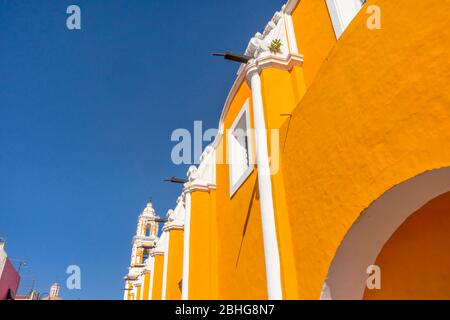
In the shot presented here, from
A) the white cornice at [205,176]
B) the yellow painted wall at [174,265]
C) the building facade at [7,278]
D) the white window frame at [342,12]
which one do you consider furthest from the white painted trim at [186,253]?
the building facade at [7,278]

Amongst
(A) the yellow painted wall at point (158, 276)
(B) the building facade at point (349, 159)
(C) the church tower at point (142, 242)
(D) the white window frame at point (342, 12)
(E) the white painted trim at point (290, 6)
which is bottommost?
(B) the building facade at point (349, 159)

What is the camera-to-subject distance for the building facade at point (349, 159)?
2.26 metres

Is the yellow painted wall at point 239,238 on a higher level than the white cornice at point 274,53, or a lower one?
lower

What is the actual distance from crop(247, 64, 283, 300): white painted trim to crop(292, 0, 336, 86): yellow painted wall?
84 centimetres

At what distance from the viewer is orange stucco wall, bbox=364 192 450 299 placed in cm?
341

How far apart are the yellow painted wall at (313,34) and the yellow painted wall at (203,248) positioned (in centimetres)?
405

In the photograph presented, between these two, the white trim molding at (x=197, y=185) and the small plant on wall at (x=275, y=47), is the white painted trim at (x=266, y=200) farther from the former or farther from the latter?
the white trim molding at (x=197, y=185)

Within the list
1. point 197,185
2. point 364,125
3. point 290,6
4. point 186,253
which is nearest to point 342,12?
point 290,6

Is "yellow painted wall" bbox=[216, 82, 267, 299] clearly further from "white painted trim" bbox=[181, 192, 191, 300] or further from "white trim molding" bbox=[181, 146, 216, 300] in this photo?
"white painted trim" bbox=[181, 192, 191, 300]

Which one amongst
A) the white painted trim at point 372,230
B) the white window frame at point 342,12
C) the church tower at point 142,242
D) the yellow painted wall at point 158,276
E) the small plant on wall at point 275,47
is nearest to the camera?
the white painted trim at point 372,230

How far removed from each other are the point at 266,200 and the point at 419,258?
1.77 metres

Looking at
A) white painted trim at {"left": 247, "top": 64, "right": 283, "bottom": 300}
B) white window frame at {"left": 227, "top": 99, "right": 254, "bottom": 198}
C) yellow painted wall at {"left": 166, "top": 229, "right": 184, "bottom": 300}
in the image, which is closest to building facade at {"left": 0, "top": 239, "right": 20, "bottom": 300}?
yellow painted wall at {"left": 166, "top": 229, "right": 184, "bottom": 300}
